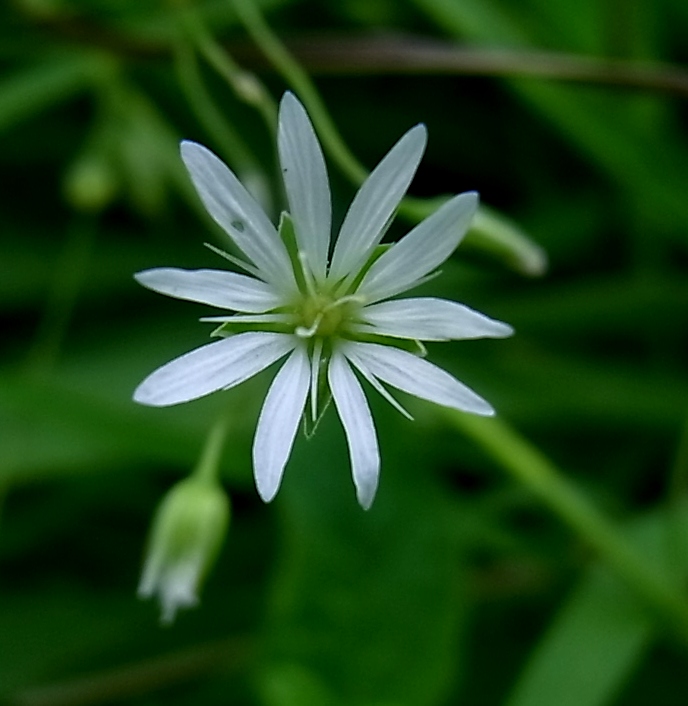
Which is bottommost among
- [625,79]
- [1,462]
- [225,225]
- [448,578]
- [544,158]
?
[448,578]

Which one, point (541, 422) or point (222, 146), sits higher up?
point (222, 146)

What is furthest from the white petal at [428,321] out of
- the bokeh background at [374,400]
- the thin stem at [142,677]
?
the thin stem at [142,677]

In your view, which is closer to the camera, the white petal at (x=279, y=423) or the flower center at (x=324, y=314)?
the white petal at (x=279, y=423)

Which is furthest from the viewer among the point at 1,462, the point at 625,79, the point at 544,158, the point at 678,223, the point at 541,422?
the point at 544,158

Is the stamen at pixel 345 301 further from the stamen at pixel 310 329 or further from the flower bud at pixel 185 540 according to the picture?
the flower bud at pixel 185 540

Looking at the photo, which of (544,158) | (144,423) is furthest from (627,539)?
(544,158)

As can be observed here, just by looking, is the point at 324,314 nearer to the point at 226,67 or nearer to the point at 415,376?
the point at 415,376

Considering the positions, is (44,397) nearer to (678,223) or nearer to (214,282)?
(214,282)
